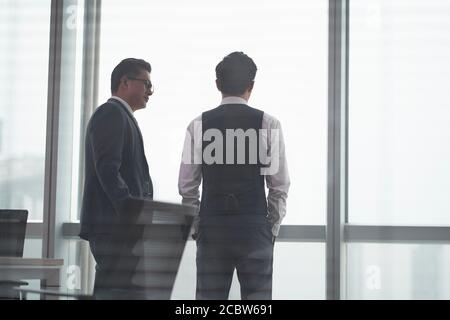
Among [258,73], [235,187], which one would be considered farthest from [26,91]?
[235,187]

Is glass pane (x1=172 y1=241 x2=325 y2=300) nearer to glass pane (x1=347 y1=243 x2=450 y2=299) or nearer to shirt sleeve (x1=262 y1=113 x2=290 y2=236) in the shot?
glass pane (x1=347 y1=243 x2=450 y2=299)

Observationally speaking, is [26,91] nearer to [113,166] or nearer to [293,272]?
[113,166]

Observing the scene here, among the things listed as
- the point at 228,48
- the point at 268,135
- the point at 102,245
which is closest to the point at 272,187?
the point at 268,135

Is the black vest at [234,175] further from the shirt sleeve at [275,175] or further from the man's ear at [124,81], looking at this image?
the man's ear at [124,81]

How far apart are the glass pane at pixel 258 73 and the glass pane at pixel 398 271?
0.24m

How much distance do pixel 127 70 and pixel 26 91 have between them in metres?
Result: 0.79

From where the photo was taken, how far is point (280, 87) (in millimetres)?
3057

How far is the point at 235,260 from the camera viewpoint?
2.67 metres

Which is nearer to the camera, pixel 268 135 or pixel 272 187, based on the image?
pixel 272 187

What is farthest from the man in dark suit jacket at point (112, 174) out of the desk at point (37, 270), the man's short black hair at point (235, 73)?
the man's short black hair at point (235, 73)

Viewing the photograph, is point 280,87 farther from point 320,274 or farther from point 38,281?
point 38,281

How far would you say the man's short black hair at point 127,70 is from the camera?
256 cm

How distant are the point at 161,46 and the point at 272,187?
3.24 ft

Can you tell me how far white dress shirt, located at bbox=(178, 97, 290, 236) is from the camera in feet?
7.88
